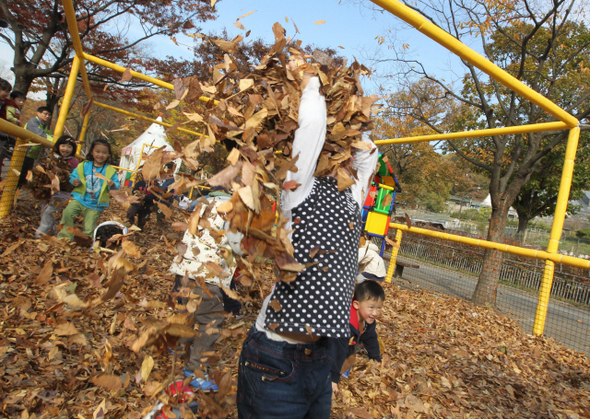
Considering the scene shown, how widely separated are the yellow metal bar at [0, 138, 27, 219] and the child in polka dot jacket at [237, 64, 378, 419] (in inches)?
140

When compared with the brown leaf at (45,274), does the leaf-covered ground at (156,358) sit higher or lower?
lower

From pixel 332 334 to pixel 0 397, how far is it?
5.72 feet

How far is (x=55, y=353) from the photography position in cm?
217

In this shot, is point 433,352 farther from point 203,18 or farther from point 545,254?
point 203,18

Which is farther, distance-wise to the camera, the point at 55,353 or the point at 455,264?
the point at 455,264

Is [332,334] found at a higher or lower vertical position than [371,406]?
higher

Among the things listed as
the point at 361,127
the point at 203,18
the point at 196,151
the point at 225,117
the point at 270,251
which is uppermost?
the point at 203,18

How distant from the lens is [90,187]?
4035mm

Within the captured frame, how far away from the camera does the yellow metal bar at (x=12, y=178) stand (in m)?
3.71

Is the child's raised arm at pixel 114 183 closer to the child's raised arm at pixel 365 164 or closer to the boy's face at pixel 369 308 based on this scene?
the boy's face at pixel 369 308

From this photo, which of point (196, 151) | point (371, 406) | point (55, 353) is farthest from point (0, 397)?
point (371, 406)

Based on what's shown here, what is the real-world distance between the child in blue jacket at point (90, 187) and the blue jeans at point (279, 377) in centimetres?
318

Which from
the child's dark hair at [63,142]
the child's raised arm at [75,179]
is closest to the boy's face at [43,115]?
the child's dark hair at [63,142]

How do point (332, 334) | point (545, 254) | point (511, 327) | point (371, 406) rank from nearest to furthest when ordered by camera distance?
point (332, 334)
point (371, 406)
point (545, 254)
point (511, 327)
